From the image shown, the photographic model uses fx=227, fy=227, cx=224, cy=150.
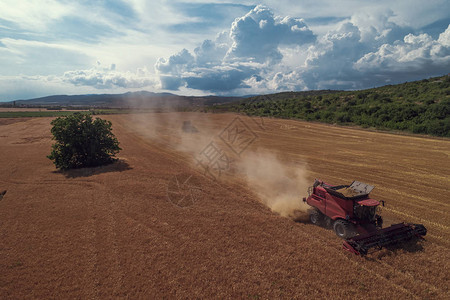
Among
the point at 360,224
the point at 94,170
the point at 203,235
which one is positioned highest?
the point at 94,170

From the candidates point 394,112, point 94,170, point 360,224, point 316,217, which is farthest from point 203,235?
point 394,112

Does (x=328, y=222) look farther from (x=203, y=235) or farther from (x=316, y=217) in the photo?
(x=203, y=235)

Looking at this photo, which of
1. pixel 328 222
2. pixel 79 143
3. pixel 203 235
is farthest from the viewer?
pixel 79 143

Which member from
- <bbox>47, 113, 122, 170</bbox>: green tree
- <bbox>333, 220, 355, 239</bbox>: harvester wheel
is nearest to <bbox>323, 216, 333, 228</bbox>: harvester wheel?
<bbox>333, 220, 355, 239</bbox>: harvester wheel

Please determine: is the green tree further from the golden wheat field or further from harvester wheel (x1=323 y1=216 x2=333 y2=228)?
harvester wheel (x1=323 y1=216 x2=333 y2=228)

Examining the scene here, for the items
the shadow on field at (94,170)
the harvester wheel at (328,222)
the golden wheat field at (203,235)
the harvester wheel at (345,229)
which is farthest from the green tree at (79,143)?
the harvester wheel at (345,229)

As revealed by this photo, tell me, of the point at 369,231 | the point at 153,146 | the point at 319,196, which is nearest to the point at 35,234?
the point at 319,196

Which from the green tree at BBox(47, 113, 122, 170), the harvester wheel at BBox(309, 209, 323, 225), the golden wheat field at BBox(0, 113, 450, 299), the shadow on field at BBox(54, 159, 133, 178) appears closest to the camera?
the golden wheat field at BBox(0, 113, 450, 299)
